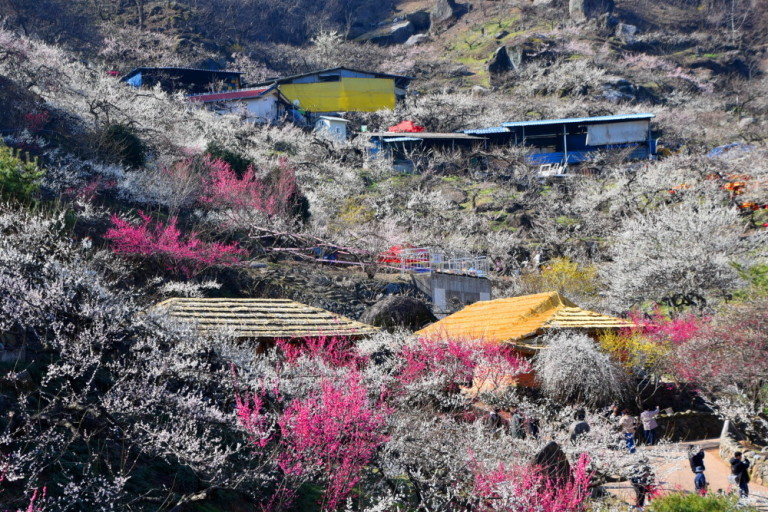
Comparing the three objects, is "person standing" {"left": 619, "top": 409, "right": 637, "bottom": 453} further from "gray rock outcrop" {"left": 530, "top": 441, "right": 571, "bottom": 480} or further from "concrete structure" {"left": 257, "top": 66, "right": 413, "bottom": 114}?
"concrete structure" {"left": 257, "top": 66, "right": 413, "bottom": 114}

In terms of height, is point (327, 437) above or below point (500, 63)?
below

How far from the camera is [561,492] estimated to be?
10.0 m

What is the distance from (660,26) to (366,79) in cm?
5234

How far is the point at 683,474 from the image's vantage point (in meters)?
14.3

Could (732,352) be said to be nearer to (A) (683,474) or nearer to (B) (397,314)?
(A) (683,474)

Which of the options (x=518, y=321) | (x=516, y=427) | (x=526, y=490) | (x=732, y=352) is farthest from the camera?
(x=518, y=321)

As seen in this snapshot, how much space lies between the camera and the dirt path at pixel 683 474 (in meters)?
12.4

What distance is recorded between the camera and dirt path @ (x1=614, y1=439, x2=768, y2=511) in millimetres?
12367

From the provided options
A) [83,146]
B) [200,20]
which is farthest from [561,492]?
[200,20]

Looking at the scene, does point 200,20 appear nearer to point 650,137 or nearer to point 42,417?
point 650,137

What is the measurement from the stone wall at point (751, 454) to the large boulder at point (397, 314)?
773cm

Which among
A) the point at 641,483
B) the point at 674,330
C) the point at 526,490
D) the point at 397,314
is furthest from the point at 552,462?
the point at 397,314

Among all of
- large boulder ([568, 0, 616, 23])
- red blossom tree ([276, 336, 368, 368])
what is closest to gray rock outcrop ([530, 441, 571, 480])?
red blossom tree ([276, 336, 368, 368])

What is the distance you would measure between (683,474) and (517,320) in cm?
607
